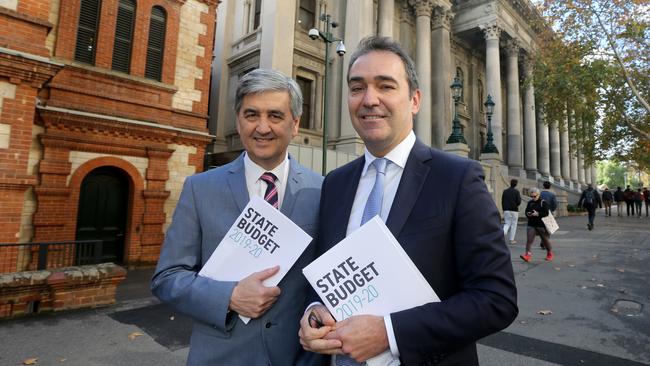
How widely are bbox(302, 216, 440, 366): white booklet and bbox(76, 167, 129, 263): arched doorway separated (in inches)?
422

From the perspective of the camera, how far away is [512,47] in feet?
99.0

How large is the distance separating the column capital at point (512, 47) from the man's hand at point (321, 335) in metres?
35.0

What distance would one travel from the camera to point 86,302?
6.34m

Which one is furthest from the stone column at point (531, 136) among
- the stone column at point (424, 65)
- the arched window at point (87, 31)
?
the arched window at point (87, 31)

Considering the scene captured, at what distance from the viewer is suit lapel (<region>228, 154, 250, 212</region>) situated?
2.09 metres

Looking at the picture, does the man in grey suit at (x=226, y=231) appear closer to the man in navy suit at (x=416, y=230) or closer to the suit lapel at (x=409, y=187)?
the man in navy suit at (x=416, y=230)

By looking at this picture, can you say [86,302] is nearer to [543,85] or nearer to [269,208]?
[269,208]

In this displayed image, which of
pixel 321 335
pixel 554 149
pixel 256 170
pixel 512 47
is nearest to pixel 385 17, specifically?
pixel 512 47

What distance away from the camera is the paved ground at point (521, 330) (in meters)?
4.20

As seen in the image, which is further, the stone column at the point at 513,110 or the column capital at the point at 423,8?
the stone column at the point at 513,110

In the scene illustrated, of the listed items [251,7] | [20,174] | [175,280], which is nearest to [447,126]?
[251,7]

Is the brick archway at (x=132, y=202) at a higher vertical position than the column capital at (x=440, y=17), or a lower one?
lower

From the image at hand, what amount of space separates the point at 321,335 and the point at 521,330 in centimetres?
468

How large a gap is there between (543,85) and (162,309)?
840 inches
